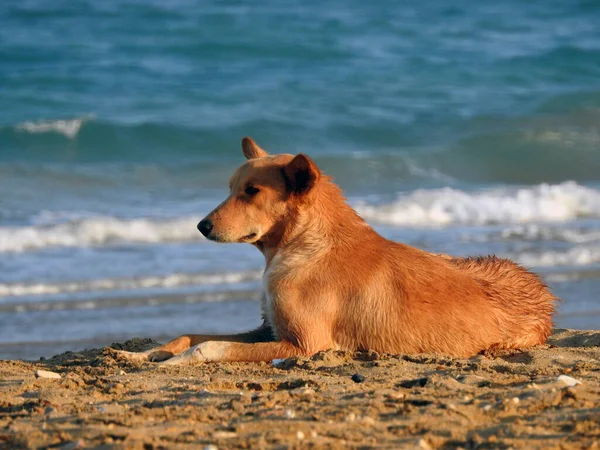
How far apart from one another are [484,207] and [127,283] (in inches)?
242

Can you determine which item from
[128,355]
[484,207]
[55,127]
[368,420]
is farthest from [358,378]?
[55,127]

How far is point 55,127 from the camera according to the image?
61.3 ft

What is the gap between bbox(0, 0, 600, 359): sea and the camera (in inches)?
433

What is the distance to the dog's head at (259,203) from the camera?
23.8 feet

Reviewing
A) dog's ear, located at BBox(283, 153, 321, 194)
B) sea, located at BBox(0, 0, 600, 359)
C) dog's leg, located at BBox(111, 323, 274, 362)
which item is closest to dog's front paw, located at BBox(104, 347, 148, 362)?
dog's leg, located at BBox(111, 323, 274, 362)

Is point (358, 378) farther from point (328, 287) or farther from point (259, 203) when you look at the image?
point (259, 203)

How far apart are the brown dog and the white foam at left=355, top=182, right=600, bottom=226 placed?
22.7 feet

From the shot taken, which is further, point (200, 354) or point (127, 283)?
point (127, 283)

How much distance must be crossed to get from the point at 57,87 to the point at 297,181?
15.0 meters

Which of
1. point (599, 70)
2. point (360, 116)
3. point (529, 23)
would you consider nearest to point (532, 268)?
point (360, 116)

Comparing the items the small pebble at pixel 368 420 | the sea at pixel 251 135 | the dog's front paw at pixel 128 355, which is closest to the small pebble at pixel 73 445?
the small pebble at pixel 368 420

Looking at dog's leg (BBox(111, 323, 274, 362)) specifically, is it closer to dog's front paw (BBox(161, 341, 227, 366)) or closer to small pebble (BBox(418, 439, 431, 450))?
dog's front paw (BBox(161, 341, 227, 366))

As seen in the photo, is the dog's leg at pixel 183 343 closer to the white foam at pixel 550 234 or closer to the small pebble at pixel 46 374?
the small pebble at pixel 46 374

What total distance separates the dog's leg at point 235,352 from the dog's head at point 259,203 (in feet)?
2.49
